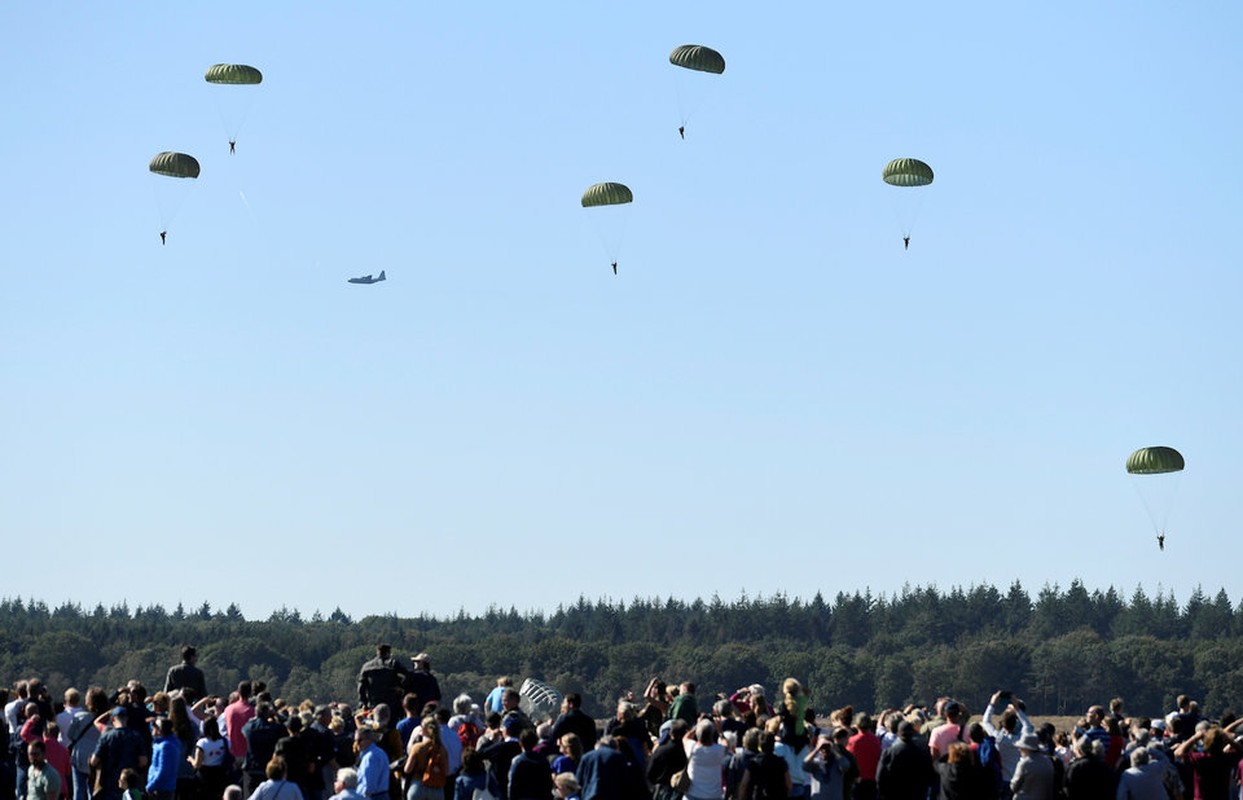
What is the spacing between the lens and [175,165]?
5884cm

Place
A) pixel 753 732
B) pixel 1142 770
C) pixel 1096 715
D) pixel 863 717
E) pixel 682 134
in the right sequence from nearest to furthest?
pixel 753 732, pixel 1142 770, pixel 863 717, pixel 1096 715, pixel 682 134

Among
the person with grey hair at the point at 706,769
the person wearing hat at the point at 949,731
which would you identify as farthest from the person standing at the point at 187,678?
the person wearing hat at the point at 949,731

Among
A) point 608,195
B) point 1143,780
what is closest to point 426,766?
point 1143,780

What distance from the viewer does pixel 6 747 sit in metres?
25.0

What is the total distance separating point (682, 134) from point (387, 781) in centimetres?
3886

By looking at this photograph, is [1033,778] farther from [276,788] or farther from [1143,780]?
[276,788]

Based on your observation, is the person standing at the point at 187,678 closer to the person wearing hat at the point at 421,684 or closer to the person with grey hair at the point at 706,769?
the person wearing hat at the point at 421,684

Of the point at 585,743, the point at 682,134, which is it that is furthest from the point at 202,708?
the point at 682,134

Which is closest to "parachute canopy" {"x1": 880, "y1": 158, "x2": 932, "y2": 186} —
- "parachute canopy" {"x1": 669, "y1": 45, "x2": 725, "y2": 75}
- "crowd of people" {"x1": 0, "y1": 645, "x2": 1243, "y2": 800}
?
"parachute canopy" {"x1": 669, "y1": 45, "x2": 725, "y2": 75}

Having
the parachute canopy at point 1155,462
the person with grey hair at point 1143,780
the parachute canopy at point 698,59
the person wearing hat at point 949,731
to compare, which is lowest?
the person with grey hair at point 1143,780

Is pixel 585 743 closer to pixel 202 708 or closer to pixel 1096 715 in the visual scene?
pixel 202 708

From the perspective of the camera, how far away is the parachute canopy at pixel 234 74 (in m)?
59.7

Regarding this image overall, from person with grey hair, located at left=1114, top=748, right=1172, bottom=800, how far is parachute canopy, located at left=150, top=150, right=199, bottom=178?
39997 mm

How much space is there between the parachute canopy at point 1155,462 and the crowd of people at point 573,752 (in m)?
25.6
